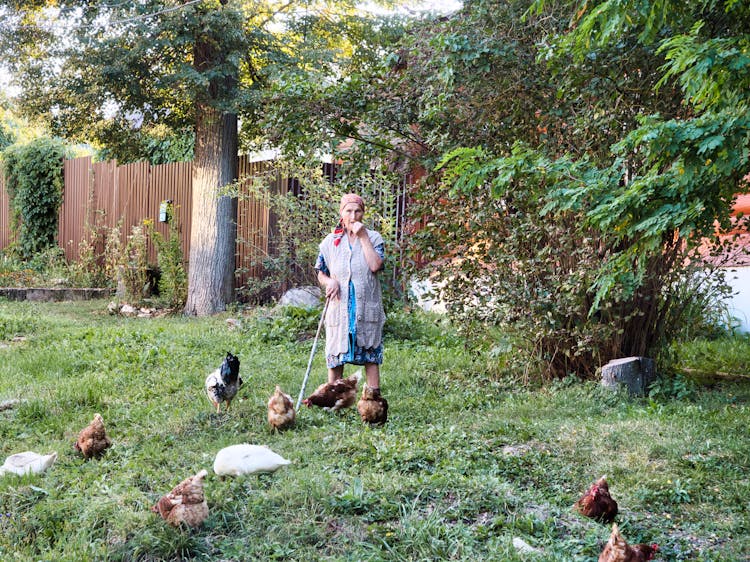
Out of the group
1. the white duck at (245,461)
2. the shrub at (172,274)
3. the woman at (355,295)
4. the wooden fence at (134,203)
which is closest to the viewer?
the white duck at (245,461)

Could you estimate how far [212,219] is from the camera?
1225 centimetres

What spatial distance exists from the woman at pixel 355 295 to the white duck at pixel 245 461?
1.74m

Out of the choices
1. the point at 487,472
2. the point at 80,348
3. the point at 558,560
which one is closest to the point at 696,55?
the point at 558,560

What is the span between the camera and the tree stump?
6492 millimetres

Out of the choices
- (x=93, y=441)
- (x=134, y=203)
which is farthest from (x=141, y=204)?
(x=93, y=441)

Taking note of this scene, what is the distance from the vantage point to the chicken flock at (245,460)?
356 cm

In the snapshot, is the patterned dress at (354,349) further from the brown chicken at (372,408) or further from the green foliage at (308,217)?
the green foliage at (308,217)

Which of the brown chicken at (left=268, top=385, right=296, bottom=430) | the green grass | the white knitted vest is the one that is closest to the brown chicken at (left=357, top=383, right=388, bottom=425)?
the green grass

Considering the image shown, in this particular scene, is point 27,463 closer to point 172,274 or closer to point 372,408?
point 372,408

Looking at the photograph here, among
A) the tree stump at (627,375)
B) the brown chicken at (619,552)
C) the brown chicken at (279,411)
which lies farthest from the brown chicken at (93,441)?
the tree stump at (627,375)

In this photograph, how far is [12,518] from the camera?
3840 mm

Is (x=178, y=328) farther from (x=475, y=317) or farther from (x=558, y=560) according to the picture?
(x=558, y=560)

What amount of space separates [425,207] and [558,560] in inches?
177

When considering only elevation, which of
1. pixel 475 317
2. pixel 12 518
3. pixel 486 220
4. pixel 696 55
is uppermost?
pixel 696 55
